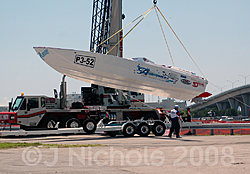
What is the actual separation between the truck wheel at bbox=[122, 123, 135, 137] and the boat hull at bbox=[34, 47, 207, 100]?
8.95ft

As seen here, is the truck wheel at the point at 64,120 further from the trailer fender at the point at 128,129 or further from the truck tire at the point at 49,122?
the trailer fender at the point at 128,129

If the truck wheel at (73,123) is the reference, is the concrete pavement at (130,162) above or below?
below

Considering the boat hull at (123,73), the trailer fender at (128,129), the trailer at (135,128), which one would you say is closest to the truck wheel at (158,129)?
the trailer at (135,128)

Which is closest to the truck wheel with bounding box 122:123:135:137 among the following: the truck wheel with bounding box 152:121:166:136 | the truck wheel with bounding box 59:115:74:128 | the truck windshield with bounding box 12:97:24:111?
the truck wheel with bounding box 152:121:166:136

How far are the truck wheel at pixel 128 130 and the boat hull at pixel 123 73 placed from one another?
2.73 m

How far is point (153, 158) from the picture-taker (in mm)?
7727

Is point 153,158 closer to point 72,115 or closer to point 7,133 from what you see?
point 7,133

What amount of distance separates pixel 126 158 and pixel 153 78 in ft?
31.5

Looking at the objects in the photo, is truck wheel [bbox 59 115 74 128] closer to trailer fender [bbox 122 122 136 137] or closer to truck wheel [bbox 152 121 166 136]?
trailer fender [bbox 122 122 136 137]

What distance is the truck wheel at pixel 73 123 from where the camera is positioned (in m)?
18.6

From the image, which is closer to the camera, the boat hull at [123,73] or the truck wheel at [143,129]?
the truck wheel at [143,129]

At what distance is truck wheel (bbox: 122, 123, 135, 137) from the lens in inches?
598


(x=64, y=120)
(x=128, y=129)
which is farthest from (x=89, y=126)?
(x=64, y=120)

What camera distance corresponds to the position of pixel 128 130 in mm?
15273
